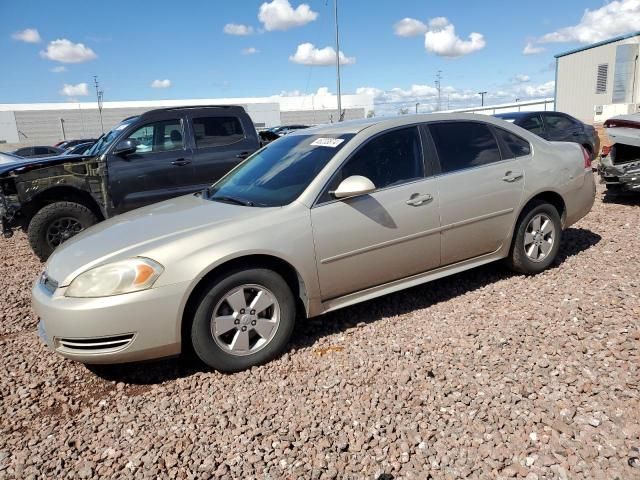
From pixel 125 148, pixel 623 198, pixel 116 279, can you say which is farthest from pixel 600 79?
pixel 116 279

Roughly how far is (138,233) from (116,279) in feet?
1.54

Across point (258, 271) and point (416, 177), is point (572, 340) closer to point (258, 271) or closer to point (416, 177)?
point (416, 177)

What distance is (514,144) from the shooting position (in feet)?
14.6

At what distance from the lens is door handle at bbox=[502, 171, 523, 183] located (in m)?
4.25

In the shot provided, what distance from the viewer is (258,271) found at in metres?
3.21

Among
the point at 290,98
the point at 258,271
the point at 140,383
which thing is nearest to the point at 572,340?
the point at 258,271

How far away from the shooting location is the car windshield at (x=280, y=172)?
360 centimetres

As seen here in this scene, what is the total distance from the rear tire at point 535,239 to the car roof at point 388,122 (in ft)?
2.99

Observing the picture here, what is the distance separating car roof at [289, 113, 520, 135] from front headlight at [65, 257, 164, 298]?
6.06 ft

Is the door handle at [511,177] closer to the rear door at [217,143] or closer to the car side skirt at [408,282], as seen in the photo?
the car side skirt at [408,282]

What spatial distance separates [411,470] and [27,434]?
2.14m

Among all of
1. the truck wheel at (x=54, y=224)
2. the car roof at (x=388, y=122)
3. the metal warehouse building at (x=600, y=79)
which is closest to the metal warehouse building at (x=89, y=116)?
the metal warehouse building at (x=600, y=79)

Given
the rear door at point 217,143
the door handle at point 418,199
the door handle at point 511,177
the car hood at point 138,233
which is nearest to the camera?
the car hood at point 138,233

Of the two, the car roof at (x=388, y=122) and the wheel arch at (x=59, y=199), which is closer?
the car roof at (x=388, y=122)
